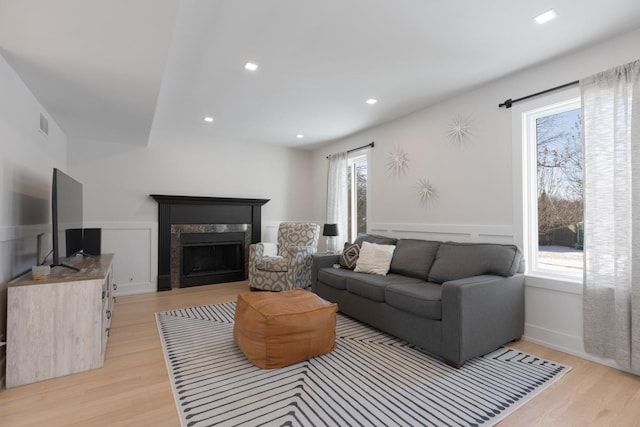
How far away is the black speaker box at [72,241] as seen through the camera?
2793 mm

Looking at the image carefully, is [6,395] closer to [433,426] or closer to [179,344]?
[179,344]

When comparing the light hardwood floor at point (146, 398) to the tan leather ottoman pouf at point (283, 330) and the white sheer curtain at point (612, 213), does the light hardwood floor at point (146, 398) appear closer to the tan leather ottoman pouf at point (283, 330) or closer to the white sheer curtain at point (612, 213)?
the white sheer curtain at point (612, 213)

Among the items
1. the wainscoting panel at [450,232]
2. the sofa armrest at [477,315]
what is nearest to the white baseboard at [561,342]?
the sofa armrest at [477,315]

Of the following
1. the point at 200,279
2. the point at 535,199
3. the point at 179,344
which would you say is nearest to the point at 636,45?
the point at 535,199

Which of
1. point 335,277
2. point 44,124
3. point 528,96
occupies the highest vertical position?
point 528,96

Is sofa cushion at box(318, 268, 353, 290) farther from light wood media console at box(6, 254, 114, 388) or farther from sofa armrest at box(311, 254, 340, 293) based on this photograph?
light wood media console at box(6, 254, 114, 388)

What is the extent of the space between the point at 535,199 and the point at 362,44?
209cm

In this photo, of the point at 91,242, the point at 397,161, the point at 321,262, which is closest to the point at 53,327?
the point at 91,242

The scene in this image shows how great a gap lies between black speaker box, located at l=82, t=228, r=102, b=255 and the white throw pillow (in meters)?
3.08

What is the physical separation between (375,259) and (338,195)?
1922 mm

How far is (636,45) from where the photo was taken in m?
2.19

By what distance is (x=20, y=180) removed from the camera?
8.02 ft

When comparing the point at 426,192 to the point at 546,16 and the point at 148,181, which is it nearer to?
the point at 546,16

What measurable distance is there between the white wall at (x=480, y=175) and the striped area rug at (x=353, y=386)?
20.5 inches
